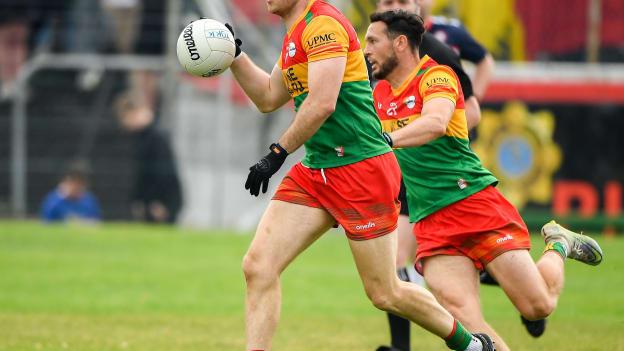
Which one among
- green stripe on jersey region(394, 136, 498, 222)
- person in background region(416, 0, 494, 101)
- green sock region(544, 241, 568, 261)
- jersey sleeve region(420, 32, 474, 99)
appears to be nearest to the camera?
green stripe on jersey region(394, 136, 498, 222)

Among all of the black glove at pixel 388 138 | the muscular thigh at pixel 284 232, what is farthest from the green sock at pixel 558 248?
the muscular thigh at pixel 284 232

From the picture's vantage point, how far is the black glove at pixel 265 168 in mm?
6523

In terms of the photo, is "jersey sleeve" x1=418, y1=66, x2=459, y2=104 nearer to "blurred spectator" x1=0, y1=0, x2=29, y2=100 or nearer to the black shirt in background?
the black shirt in background

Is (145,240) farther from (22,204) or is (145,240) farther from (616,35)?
(616,35)

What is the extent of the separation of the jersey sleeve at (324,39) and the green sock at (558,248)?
7.29 ft

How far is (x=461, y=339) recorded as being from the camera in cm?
692

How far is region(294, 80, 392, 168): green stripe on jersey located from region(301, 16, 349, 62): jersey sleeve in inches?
9.9

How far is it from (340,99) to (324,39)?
1.24 ft

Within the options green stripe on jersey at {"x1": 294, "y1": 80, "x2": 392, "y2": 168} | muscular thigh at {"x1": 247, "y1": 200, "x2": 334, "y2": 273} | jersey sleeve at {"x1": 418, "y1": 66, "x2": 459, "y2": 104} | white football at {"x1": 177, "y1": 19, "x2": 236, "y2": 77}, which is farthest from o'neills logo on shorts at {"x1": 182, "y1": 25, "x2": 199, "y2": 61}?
jersey sleeve at {"x1": 418, "y1": 66, "x2": 459, "y2": 104}

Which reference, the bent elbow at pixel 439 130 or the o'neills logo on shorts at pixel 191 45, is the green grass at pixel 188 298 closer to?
the bent elbow at pixel 439 130

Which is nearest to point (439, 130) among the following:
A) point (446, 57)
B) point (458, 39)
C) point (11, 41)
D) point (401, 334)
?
point (446, 57)

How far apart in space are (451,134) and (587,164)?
12630 mm

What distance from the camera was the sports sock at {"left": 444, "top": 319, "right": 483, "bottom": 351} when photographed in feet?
22.7

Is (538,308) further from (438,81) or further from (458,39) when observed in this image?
(458,39)
